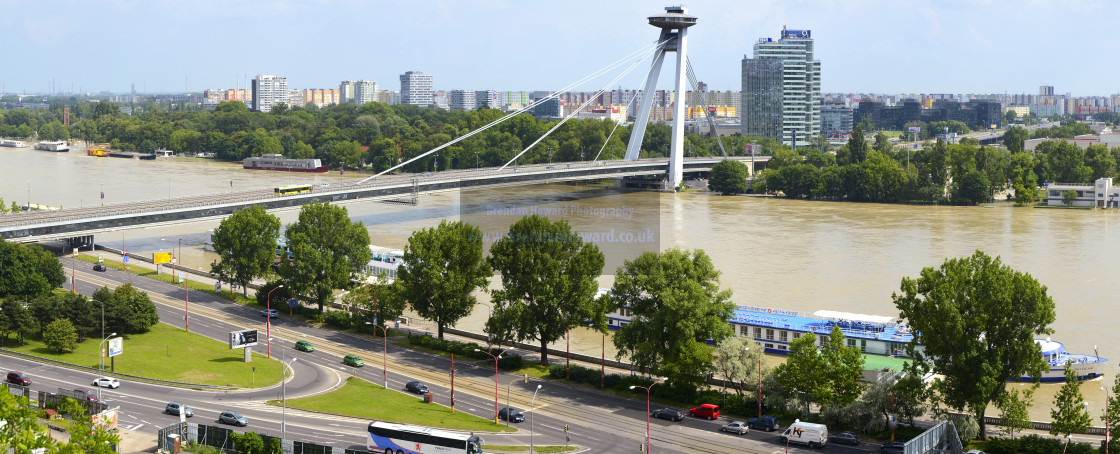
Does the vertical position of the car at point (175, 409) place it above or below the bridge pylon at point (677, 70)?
below

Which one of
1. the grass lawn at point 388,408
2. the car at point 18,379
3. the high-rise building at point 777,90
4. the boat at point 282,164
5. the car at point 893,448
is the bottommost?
the grass lawn at point 388,408

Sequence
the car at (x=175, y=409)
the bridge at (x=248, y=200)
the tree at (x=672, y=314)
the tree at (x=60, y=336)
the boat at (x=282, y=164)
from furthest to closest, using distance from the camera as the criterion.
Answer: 1. the boat at (x=282, y=164)
2. the bridge at (x=248, y=200)
3. the tree at (x=60, y=336)
4. the tree at (x=672, y=314)
5. the car at (x=175, y=409)

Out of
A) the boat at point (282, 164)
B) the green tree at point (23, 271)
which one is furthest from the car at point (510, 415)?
the boat at point (282, 164)

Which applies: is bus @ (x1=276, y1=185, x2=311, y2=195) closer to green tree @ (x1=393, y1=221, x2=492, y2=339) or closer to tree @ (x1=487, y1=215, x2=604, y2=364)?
green tree @ (x1=393, y1=221, x2=492, y2=339)

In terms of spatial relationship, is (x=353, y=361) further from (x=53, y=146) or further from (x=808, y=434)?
(x=53, y=146)

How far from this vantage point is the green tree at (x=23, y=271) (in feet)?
104

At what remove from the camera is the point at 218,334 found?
101 feet

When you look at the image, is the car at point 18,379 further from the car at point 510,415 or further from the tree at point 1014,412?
the tree at point 1014,412

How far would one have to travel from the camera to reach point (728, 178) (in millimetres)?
77438

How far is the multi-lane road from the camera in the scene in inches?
850

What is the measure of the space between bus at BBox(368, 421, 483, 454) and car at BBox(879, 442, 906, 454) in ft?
→ 25.6

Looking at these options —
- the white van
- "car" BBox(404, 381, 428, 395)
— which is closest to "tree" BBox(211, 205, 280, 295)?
"car" BBox(404, 381, 428, 395)

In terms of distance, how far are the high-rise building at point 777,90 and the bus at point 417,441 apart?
345 ft

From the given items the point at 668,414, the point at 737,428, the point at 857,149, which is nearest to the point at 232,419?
the point at 668,414
